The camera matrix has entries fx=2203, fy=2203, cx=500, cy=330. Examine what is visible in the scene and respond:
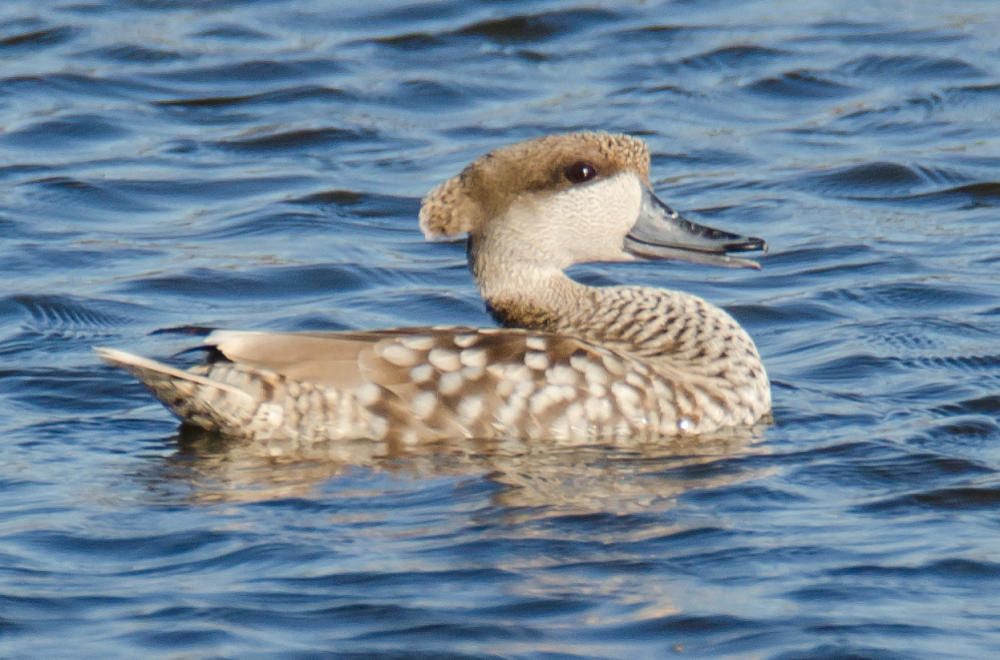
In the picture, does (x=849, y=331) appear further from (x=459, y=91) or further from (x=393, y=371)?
(x=459, y=91)

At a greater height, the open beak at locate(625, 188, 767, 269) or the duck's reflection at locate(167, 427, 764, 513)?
the open beak at locate(625, 188, 767, 269)

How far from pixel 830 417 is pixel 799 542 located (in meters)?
1.71

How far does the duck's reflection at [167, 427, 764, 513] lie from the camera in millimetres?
7203

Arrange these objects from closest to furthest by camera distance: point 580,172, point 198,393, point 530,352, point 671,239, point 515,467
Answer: point 515,467, point 198,393, point 530,352, point 580,172, point 671,239

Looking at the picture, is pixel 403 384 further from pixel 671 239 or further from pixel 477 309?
pixel 477 309

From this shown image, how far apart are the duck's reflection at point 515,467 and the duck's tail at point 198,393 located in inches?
4.3

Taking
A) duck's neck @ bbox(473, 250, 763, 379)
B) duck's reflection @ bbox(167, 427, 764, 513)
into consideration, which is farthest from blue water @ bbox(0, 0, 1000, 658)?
duck's neck @ bbox(473, 250, 763, 379)

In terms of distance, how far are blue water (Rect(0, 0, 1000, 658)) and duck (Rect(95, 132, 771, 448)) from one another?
157 mm

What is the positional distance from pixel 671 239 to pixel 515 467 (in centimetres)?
154

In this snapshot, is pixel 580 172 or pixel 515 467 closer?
pixel 515 467

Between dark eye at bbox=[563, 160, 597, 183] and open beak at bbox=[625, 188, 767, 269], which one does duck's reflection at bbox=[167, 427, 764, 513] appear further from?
dark eye at bbox=[563, 160, 597, 183]

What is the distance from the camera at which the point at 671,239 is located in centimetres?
866

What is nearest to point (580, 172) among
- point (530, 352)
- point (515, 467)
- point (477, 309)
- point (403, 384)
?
point (530, 352)

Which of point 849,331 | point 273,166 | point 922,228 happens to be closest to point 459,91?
point 273,166
